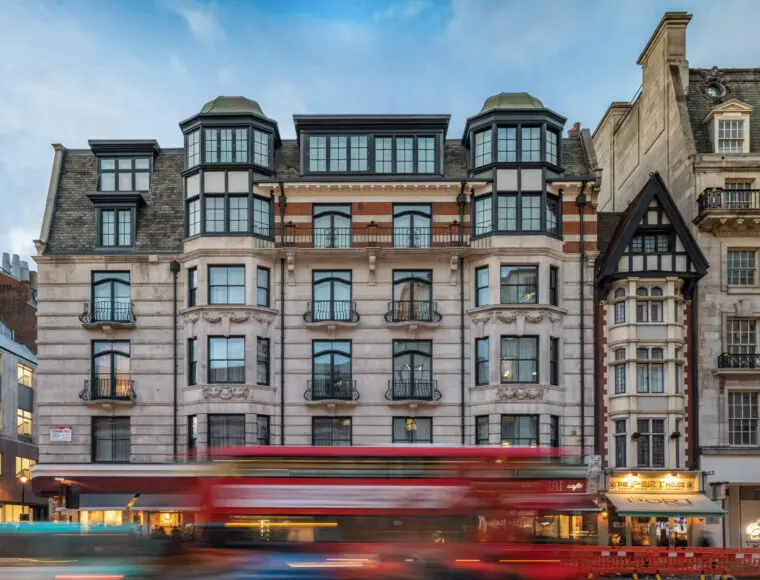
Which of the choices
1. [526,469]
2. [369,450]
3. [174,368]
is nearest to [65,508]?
[174,368]

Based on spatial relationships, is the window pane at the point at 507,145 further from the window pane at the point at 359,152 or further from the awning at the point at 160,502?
the awning at the point at 160,502

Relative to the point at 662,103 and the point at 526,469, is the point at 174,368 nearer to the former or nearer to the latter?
the point at 526,469

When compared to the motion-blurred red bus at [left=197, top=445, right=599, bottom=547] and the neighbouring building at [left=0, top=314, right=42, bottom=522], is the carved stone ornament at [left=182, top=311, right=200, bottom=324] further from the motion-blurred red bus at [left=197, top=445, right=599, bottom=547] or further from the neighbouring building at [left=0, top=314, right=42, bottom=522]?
the neighbouring building at [left=0, top=314, right=42, bottom=522]

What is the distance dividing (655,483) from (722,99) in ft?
57.3

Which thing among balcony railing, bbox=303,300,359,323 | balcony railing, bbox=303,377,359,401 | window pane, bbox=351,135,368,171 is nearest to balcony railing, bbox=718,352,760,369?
balcony railing, bbox=303,377,359,401

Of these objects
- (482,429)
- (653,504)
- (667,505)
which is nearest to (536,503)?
(482,429)

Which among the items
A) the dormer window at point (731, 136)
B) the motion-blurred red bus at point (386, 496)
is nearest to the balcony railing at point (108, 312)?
the motion-blurred red bus at point (386, 496)

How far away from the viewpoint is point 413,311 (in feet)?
123

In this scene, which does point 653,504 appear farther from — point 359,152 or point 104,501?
point 104,501

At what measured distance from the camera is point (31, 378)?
5831cm

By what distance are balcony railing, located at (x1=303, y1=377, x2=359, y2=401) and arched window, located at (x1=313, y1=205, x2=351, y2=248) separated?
557 centimetres

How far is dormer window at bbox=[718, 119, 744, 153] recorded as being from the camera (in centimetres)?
3919

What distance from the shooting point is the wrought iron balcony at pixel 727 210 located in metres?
37.1

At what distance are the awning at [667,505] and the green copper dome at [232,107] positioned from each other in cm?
2148
